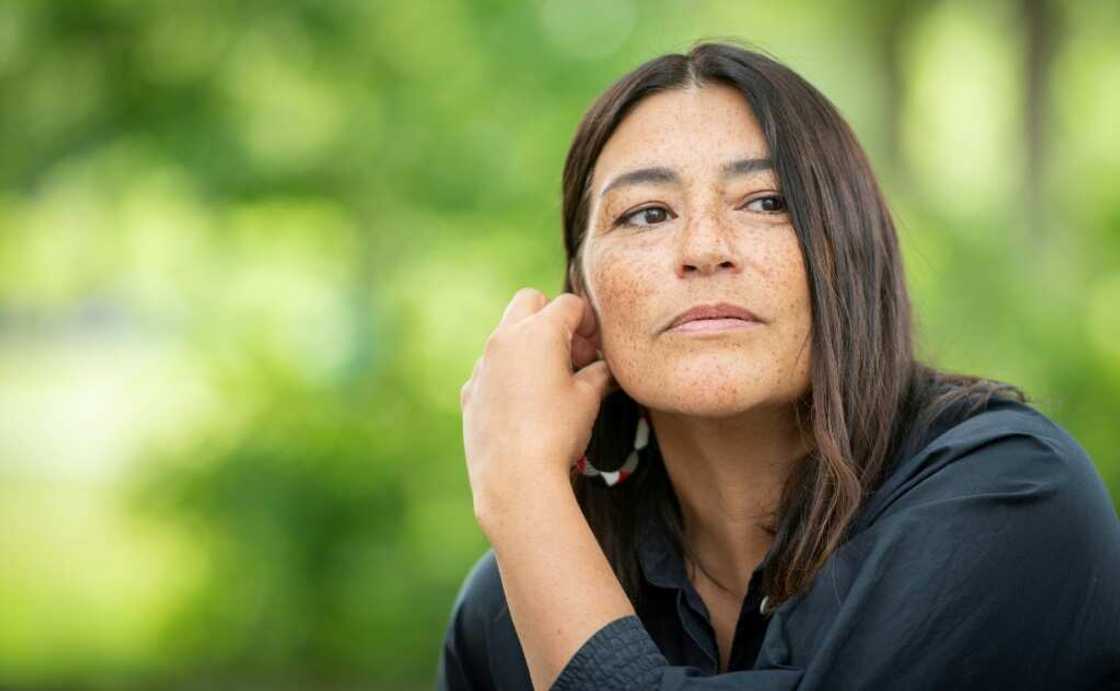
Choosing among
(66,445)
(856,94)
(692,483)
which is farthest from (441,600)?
(856,94)

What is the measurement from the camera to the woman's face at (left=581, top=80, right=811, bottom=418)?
7.52 feet

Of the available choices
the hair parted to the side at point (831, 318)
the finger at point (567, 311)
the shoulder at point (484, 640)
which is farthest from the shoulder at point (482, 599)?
the finger at point (567, 311)

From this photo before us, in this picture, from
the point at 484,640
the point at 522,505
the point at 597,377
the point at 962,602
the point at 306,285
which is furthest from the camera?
the point at 306,285

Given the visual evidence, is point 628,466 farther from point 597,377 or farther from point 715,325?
point 715,325

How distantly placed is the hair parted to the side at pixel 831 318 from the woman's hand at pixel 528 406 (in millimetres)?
356

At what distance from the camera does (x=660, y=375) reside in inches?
92.7

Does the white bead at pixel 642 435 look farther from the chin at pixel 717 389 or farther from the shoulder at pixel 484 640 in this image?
the chin at pixel 717 389

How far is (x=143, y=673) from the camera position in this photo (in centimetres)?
632

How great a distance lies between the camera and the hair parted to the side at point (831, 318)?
2311 mm

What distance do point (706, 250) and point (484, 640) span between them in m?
0.91

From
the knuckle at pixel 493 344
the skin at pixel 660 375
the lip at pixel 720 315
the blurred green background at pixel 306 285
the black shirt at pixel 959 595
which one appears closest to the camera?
the black shirt at pixel 959 595

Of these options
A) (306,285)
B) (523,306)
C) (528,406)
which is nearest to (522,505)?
(528,406)

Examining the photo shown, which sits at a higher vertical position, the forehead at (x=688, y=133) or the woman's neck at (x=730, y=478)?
the forehead at (x=688, y=133)

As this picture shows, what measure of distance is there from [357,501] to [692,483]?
140 inches
